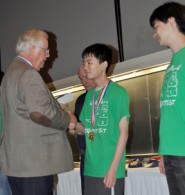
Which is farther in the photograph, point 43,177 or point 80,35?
point 80,35

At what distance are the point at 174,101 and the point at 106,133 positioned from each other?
537mm

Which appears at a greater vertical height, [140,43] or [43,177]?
[140,43]

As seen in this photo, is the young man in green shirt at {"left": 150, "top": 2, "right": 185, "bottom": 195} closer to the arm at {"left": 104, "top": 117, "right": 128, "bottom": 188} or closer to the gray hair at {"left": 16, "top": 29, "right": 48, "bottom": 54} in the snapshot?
the arm at {"left": 104, "top": 117, "right": 128, "bottom": 188}

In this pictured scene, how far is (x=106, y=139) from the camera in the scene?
1.93 meters

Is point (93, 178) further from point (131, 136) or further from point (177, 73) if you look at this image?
point (131, 136)

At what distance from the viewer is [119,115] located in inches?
76.0

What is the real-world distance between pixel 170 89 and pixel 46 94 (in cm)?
65

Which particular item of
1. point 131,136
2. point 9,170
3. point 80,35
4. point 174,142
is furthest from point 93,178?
point 80,35

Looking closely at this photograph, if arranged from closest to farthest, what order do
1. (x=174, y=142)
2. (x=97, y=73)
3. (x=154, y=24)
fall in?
(x=174, y=142) < (x=154, y=24) < (x=97, y=73)

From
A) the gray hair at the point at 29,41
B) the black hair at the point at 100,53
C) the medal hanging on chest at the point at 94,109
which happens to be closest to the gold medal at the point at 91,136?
the medal hanging on chest at the point at 94,109

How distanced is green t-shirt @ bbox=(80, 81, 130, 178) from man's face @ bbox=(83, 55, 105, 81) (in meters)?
0.16

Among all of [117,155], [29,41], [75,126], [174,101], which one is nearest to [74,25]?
[29,41]

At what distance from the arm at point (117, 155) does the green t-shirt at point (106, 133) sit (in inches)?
1.5

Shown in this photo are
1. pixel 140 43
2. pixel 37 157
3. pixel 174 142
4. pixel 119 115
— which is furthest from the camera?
pixel 140 43
